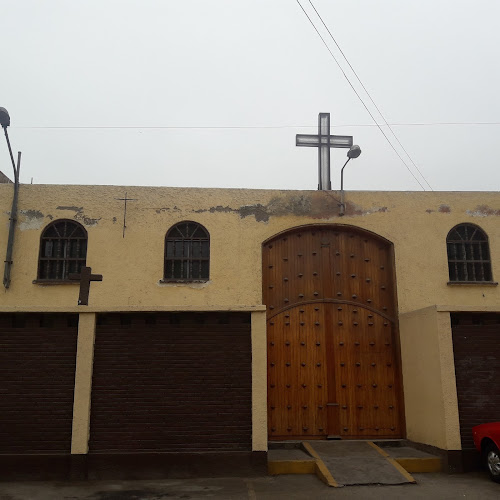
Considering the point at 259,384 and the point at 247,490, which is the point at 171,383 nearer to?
the point at 259,384

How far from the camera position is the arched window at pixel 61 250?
10.7 meters

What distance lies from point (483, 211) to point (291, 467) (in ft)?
22.0

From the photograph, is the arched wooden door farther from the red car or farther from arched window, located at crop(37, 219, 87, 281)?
arched window, located at crop(37, 219, 87, 281)

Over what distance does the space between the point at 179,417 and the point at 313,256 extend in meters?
4.48

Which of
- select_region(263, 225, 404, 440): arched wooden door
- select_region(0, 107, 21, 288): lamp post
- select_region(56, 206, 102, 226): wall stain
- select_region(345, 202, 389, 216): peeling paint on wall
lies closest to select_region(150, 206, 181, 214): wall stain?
select_region(56, 206, 102, 226): wall stain

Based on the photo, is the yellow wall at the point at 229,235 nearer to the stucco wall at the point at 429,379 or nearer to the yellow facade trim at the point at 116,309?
the stucco wall at the point at 429,379

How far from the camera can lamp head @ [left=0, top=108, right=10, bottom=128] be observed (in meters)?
10.5

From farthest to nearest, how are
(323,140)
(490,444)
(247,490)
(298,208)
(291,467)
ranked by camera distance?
(323,140)
(298,208)
(291,467)
(490,444)
(247,490)

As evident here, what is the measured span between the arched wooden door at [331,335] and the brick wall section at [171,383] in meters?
1.96

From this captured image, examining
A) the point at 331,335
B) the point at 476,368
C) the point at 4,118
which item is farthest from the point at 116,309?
the point at 476,368

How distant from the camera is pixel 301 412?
10.5 meters

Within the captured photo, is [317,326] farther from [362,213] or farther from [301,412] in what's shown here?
[362,213]

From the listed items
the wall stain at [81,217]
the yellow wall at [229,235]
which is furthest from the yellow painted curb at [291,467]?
the wall stain at [81,217]

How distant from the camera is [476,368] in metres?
9.04
